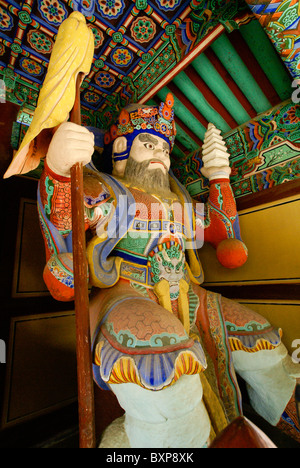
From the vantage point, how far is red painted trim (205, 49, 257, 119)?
1616 millimetres

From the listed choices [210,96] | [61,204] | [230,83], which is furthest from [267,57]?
[61,204]

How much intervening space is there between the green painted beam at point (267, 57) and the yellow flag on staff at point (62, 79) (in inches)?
40.3

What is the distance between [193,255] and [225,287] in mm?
484

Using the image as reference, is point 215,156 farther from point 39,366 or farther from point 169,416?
point 39,366

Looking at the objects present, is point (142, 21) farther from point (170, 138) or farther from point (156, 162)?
point (156, 162)

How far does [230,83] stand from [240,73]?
85 mm

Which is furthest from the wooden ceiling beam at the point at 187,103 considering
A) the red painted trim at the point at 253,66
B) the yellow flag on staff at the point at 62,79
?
the yellow flag on staff at the point at 62,79

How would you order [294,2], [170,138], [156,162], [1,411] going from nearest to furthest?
[294,2] → [1,411] → [156,162] → [170,138]

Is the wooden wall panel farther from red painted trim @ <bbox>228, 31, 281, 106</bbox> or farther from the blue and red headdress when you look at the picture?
red painted trim @ <bbox>228, 31, 281, 106</bbox>

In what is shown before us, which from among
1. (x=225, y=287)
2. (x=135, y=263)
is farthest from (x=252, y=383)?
(x=135, y=263)

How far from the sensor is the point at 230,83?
1.68 m

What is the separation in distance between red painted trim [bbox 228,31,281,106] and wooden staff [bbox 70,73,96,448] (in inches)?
48.2

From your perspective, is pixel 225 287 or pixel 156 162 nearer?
pixel 156 162

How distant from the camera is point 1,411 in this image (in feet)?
4.75
